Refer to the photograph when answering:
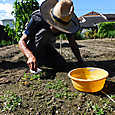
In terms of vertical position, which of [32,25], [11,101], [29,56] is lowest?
[11,101]

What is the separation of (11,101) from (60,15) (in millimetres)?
1274

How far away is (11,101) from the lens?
1.57m

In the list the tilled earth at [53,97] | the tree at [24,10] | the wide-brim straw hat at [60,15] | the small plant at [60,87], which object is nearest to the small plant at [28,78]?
the tilled earth at [53,97]

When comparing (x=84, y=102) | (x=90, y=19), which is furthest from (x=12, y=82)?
(x=90, y=19)

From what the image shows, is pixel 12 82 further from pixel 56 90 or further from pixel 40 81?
pixel 56 90

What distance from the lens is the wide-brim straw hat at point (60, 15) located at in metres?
1.80

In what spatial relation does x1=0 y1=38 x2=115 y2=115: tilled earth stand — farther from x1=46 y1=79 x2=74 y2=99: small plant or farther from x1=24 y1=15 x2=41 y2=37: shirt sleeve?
x1=24 y1=15 x2=41 y2=37: shirt sleeve

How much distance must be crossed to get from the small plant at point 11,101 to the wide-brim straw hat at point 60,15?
41.5 inches

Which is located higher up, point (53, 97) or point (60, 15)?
point (60, 15)

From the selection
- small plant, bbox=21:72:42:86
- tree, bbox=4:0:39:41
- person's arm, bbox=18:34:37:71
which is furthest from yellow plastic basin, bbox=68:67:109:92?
tree, bbox=4:0:39:41

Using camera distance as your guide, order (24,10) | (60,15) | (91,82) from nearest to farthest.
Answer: (91,82) → (60,15) → (24,10)

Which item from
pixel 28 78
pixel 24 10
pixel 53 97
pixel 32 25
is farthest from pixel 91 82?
pixel 24 10

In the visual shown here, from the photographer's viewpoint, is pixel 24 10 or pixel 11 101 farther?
pixel 24 10

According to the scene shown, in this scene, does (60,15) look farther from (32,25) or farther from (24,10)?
(24,10)
